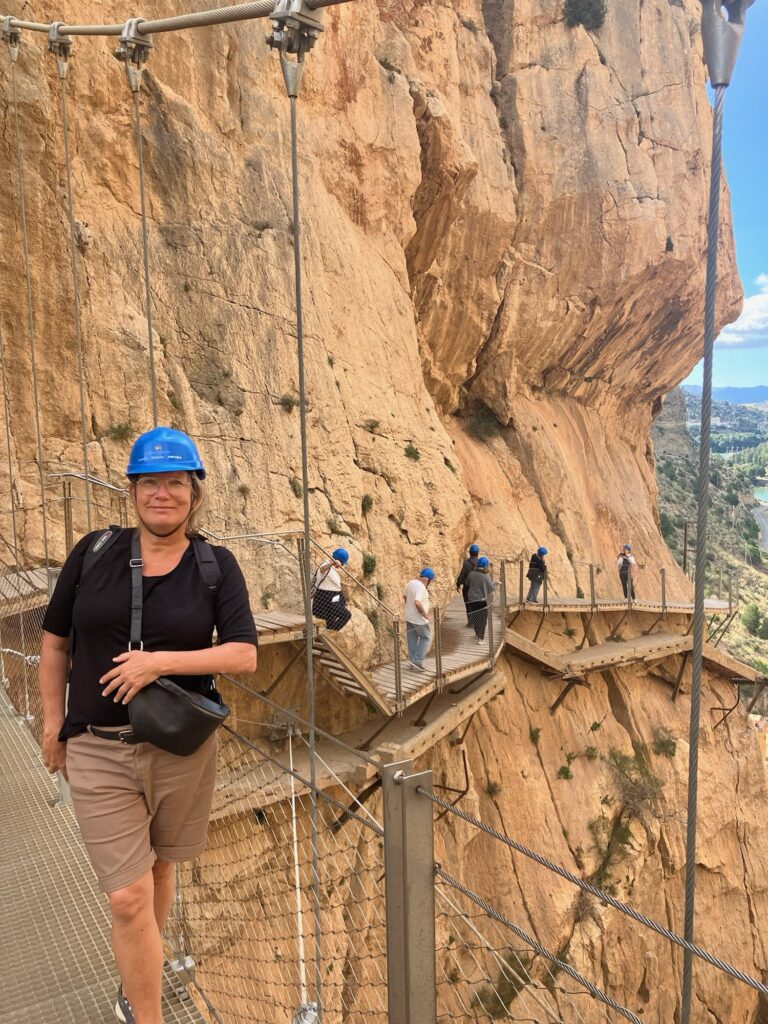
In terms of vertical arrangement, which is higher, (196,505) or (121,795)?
(196,505)

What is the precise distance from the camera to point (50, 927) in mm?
2939

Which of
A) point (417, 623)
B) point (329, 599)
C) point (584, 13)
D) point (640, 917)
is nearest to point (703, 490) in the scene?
point (640, 917)

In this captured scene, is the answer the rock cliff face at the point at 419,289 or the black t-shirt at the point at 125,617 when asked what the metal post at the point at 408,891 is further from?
the rock cliff face at the point at 419,289

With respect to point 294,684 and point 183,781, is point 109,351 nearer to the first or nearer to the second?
point 294,684

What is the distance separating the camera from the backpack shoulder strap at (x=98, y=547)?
2123mm

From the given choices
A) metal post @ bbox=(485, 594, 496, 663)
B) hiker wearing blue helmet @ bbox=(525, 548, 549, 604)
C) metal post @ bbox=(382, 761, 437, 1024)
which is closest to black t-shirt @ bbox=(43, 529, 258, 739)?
metal post @ bbox=(382, 761, 437, 1024)

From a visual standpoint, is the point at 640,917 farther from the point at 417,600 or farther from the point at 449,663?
the point at 449,663

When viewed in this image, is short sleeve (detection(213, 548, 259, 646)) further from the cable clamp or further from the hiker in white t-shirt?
the cable clamp

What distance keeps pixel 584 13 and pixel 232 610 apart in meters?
22.3

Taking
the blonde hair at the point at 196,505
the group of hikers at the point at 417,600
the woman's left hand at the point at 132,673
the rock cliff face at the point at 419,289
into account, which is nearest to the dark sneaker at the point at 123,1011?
the woman's left hand at the point at 132,673

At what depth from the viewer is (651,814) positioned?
13.4 meters

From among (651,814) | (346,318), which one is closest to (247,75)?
(346,318)

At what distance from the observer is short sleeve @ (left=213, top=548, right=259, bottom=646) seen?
2072 millimetres

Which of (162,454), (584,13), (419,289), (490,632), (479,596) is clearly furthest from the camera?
(584,13)
